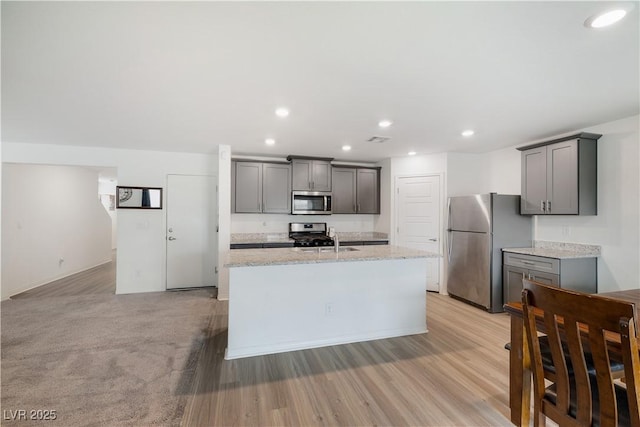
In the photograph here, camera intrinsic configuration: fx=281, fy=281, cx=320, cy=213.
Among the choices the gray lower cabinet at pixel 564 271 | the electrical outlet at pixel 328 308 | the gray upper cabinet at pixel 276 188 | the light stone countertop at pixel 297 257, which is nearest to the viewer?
the light stone countertop at pixel 297 257

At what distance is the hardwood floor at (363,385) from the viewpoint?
187 centimetres

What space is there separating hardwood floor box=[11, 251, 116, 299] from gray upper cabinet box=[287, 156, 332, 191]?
364 cm

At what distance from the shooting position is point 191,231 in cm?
498

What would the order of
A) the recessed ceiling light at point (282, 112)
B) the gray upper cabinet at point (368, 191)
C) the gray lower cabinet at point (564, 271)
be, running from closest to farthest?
the recessed ceiling light at point (282, 112), the gray lower cabinet at point (564, 271), the gray upper cabinet at point (368, 191)

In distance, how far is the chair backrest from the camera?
1040 millimetres

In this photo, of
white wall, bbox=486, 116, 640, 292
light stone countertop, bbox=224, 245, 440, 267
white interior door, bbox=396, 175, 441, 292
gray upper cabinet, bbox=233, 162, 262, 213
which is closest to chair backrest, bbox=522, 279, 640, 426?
light stone countertop, bbox=224, 245, 440, 267

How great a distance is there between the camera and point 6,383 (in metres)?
2.18

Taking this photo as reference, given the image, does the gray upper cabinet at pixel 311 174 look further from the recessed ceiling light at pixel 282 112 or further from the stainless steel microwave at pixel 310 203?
the recessed ceiling light at pixel 282 112

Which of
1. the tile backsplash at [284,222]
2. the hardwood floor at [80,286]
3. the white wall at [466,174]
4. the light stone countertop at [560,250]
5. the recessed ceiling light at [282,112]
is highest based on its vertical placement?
the recessed ceiling light at [282,112]

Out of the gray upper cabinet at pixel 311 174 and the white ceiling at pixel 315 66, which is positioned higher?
Answer: the white ceiling at pixel 315 66

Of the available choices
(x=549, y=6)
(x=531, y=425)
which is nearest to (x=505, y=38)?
(x=549, y=6)

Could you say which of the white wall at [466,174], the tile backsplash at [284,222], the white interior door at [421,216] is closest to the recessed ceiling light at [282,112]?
the tile backsplash at [284,222]

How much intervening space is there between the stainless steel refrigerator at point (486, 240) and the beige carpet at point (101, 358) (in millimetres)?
3692

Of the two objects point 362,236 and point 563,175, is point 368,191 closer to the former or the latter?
point 362,236
